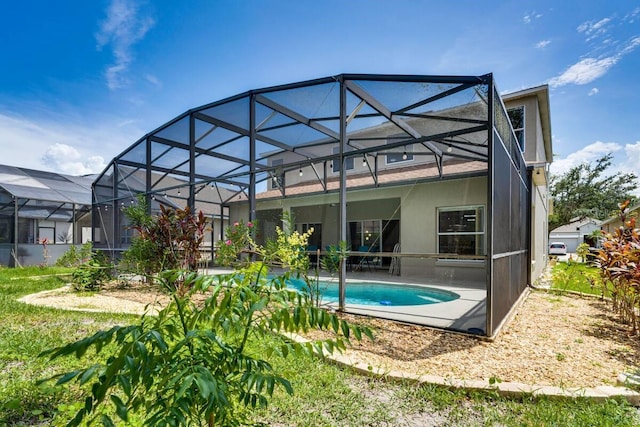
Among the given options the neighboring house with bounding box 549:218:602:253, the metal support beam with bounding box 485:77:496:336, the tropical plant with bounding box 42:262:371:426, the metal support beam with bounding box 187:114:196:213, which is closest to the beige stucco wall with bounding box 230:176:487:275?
the metal support beam with bounding box 187:114:196:213

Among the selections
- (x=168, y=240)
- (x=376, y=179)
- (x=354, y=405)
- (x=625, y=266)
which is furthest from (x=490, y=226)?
(x=376, y=179)

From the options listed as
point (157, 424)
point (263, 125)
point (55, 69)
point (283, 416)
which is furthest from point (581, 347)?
point (55, 69)

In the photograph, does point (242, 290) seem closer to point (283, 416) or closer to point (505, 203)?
point (283, 416)

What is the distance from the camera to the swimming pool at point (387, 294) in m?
7.88

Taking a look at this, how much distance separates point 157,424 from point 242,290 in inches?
19.6

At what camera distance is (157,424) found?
951mm

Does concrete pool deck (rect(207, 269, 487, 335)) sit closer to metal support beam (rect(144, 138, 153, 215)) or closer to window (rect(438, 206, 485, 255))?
window (rect(438, 206, 485, 255))

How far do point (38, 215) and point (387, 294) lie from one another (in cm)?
1501

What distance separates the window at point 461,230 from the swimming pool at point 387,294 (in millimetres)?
2498

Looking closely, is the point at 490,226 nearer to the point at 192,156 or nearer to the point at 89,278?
the point at 192,156

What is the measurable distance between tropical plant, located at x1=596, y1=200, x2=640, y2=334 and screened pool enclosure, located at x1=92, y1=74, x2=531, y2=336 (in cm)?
138

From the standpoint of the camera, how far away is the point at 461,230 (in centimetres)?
1037

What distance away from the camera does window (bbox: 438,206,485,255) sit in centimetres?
1002

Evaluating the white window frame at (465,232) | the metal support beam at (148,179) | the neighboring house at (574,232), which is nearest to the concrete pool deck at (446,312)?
the white window frame at (465,232)
